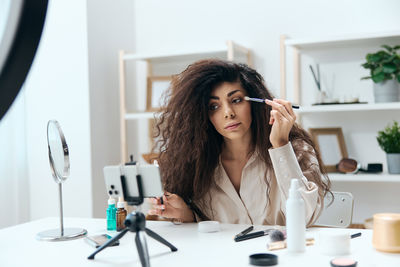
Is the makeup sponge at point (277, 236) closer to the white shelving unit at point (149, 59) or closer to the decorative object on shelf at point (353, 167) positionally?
the decorative object on shelf at point (353, 167)

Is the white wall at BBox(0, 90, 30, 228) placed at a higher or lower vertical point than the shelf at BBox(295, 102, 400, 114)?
lower

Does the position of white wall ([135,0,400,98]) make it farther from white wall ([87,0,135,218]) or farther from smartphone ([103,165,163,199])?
smartphone ([103,165,163,199])

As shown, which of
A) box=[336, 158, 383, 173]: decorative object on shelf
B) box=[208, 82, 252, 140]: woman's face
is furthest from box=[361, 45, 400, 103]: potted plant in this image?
box=[208, 82, 252, 140]: woman's face

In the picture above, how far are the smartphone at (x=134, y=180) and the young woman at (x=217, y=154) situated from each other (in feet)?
1.69

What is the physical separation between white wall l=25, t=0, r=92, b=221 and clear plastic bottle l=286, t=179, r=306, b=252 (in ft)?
6.06

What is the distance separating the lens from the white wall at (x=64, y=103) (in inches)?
107

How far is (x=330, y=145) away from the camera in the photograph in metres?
2.48

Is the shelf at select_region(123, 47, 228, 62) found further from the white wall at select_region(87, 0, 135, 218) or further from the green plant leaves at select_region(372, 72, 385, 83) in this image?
the green plant leaves at select_region(372, 72, 385, 83)

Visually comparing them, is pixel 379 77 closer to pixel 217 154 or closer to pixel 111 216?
pixel 217 154

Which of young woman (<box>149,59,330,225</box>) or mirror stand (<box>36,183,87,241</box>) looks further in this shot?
young woman (<box>149,59,330,225</box>)

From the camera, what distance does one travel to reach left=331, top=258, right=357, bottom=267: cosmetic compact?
0.96 metres

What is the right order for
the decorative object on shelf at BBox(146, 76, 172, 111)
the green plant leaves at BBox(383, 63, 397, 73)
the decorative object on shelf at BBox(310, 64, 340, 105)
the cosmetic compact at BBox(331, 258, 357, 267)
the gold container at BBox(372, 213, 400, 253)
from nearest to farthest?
the cosmetic compact at BBox(331, 258, 357, 267)
the gold container at BBox(372, 213, 400, 253)
the green plant leaves at BBox(383, 63, 397, 73)
the decorative object on shelf at BBox(310, 64, 340, 105)
the decorative object on shelf at BBox(146, 76, 172, 111)

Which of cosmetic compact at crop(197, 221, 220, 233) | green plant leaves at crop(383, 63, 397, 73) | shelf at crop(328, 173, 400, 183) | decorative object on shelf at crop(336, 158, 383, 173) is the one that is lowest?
cosmetic compact at crop(197, 221, 220, 233)

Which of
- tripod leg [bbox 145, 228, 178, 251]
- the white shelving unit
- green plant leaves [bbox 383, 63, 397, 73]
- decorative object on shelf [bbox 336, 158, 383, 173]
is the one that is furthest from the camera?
the white shelving unit
